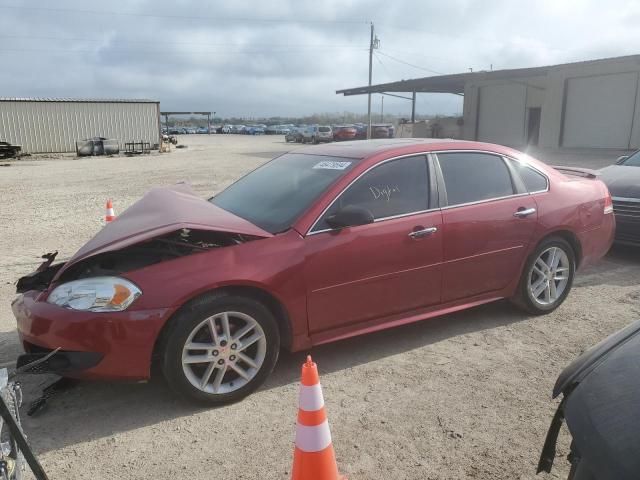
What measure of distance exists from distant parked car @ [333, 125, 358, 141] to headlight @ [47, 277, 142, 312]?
124 feet

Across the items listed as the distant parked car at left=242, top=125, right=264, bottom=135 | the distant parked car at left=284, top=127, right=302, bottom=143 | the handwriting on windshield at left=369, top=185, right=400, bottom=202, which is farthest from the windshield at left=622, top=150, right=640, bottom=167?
the distant parked car at left=242, top=125, right=264, bottom=135

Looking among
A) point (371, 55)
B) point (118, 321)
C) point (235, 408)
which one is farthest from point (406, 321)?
point (371, 55)

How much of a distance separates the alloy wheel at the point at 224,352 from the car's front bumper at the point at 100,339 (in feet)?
0.78

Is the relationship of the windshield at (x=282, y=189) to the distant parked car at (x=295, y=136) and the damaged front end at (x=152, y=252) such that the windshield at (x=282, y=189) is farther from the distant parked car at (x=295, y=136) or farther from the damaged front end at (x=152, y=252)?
the distant parked car at (x=295, y=136)

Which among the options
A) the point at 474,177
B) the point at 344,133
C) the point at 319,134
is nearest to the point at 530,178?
the point at 474,177

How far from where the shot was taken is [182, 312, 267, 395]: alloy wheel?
3211 mm

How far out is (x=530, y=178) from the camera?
466 centimetres

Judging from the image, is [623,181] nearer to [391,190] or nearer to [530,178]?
[530,178]

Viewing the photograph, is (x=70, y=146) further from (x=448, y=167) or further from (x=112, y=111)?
(x=448, y=167)

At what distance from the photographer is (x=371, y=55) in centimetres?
Answer: 3734

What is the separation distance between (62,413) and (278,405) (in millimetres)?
1328

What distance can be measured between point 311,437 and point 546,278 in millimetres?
3121

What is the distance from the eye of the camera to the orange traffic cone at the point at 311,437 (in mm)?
2359

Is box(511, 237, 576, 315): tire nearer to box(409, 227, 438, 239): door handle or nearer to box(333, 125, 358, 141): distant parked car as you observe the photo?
box(409, 227, 438, 239): door handle
